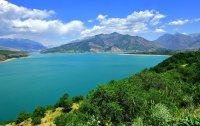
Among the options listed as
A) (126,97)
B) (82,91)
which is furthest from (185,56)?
(126,97)

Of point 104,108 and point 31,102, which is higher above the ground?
point 104,108

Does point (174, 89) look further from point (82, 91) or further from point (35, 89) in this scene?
point (35, 89)

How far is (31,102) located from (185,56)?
51.9 meters

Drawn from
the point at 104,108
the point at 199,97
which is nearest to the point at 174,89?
the point at 199,97

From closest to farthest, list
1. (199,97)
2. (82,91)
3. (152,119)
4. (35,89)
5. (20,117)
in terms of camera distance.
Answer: (152,119)
(199,97)
(20,117)
(82,91)
(35,89)

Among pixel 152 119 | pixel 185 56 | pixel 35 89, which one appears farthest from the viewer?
pixel 185 56

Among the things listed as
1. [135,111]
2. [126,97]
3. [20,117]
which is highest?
[126,97]

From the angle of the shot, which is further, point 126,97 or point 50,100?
point 50,100

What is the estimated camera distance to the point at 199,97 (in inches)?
694

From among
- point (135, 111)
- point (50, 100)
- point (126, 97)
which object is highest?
point (126, 97)

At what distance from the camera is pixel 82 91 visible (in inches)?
2036

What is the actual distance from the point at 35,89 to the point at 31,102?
14047mm

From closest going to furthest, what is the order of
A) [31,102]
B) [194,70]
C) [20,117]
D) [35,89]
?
[20,117] < [194,70] < [31,102] < [35,89]

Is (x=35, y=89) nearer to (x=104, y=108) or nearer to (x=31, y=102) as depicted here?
(x=31, y=102)
